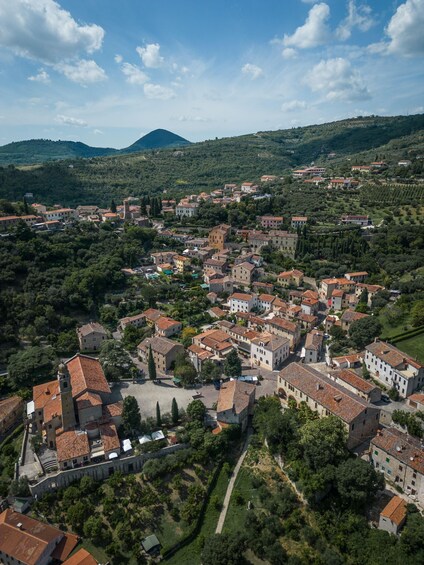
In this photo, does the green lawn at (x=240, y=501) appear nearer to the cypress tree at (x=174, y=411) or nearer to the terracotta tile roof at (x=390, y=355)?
the cypress tree at (x=174, y=411)

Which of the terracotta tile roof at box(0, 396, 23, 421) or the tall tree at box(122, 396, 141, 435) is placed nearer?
the tall tree at box(122, 396, 141, 435)

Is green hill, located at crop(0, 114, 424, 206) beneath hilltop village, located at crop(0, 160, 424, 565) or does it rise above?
above

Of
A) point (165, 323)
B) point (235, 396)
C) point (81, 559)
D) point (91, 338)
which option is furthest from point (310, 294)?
point (81, 559)

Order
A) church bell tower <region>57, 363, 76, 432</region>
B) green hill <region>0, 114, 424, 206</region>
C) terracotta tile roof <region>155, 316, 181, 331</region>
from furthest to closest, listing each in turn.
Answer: green hill <region>0, 114, 424, 206</region>
terracotta tile roof <region>155, 316, 181, 331</region>
church bell tower <region>57, 363, 76, 432</region>

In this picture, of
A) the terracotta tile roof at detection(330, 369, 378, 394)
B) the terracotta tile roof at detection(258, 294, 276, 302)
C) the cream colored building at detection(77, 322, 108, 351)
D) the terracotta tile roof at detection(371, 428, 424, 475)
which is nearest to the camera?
the terracotta tile roof at detection(371, 428, 424, 475)

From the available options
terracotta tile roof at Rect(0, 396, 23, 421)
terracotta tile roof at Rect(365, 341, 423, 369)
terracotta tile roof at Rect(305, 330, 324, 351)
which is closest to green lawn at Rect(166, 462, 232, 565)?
terracotta tile roof at Rect(305, 330, 324, 351)

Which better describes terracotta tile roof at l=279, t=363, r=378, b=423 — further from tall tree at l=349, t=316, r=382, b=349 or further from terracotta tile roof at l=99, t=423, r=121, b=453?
terracotta tile roof at l=99, t=423, r=121, b=453

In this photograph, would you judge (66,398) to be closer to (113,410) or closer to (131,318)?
(113,410)
